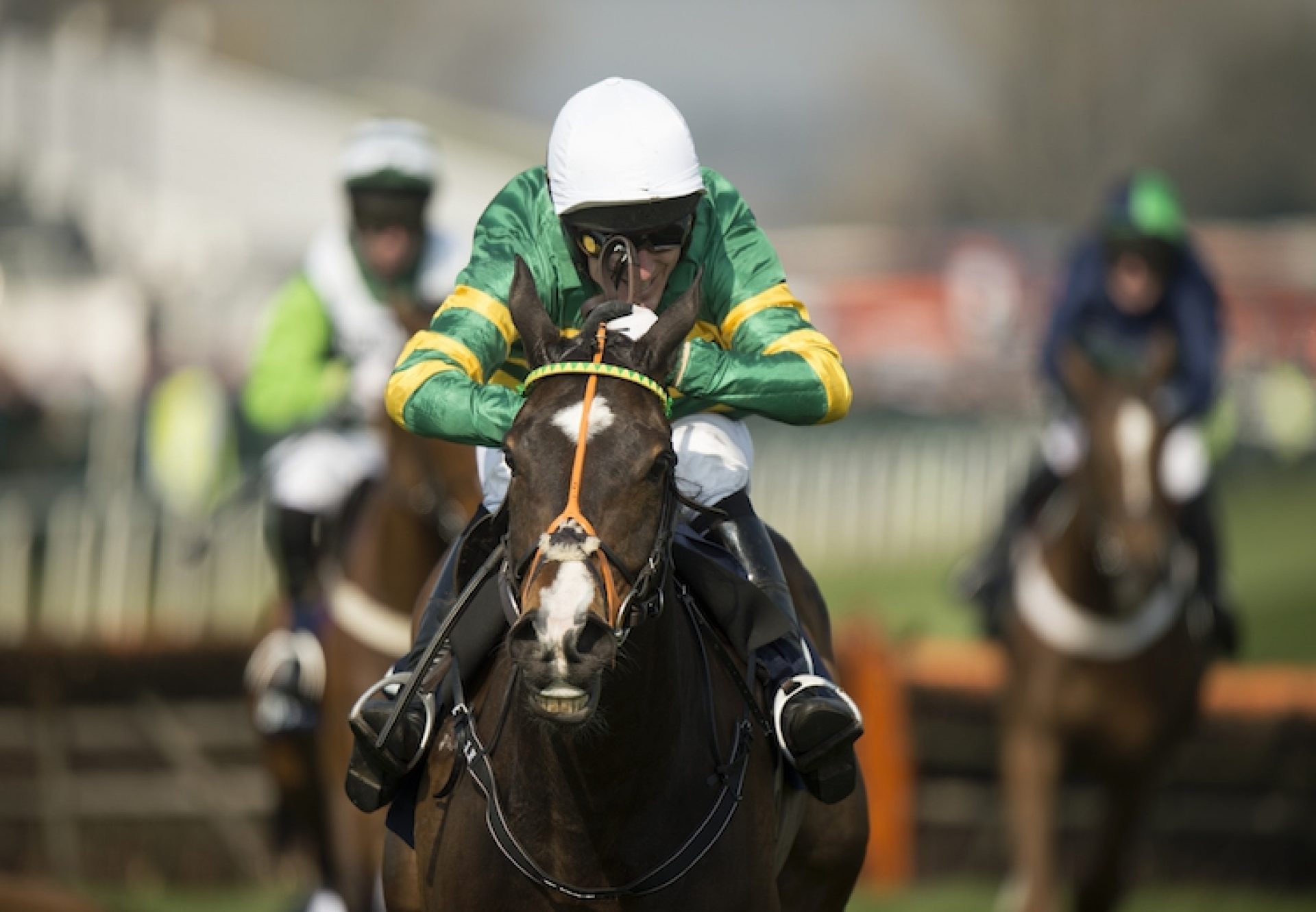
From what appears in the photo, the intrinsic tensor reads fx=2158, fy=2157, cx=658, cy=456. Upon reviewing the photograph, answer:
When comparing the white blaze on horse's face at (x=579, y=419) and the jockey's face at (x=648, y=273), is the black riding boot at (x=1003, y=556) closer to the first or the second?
the jockey's face at (x=648, y=273)

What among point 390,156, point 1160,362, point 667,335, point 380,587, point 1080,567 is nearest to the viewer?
point 667,335

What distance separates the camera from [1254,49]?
47.0 meters

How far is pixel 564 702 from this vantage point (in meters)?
3.62

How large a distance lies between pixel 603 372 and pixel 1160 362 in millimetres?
6619

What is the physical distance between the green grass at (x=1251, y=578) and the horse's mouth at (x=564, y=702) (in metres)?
14.8

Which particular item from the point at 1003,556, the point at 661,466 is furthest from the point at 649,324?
the point at 1003,556

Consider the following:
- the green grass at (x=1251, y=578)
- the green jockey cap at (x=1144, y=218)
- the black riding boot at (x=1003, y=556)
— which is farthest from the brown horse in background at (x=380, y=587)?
the green grass at (x=1251, y=578)

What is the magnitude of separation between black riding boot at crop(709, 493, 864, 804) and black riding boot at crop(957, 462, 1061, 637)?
5668 millimetres

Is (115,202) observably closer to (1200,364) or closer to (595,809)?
(1200,364)

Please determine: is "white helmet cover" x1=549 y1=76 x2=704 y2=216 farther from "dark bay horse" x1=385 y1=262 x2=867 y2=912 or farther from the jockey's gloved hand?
"dark bay horse" x1=385 y1=262 x2=867 y2=912

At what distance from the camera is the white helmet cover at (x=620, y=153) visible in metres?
4.54

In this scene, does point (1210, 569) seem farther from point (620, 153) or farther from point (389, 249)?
point (620, 153)

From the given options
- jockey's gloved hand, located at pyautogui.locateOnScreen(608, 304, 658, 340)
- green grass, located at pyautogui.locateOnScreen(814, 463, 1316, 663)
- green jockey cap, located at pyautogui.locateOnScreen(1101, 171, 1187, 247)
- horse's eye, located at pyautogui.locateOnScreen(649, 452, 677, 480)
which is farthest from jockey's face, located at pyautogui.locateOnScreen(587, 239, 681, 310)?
green grass, located at pyautogui.locateOnScreen(814, 463, 1316, 663)

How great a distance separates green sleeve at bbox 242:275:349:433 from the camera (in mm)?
8281
